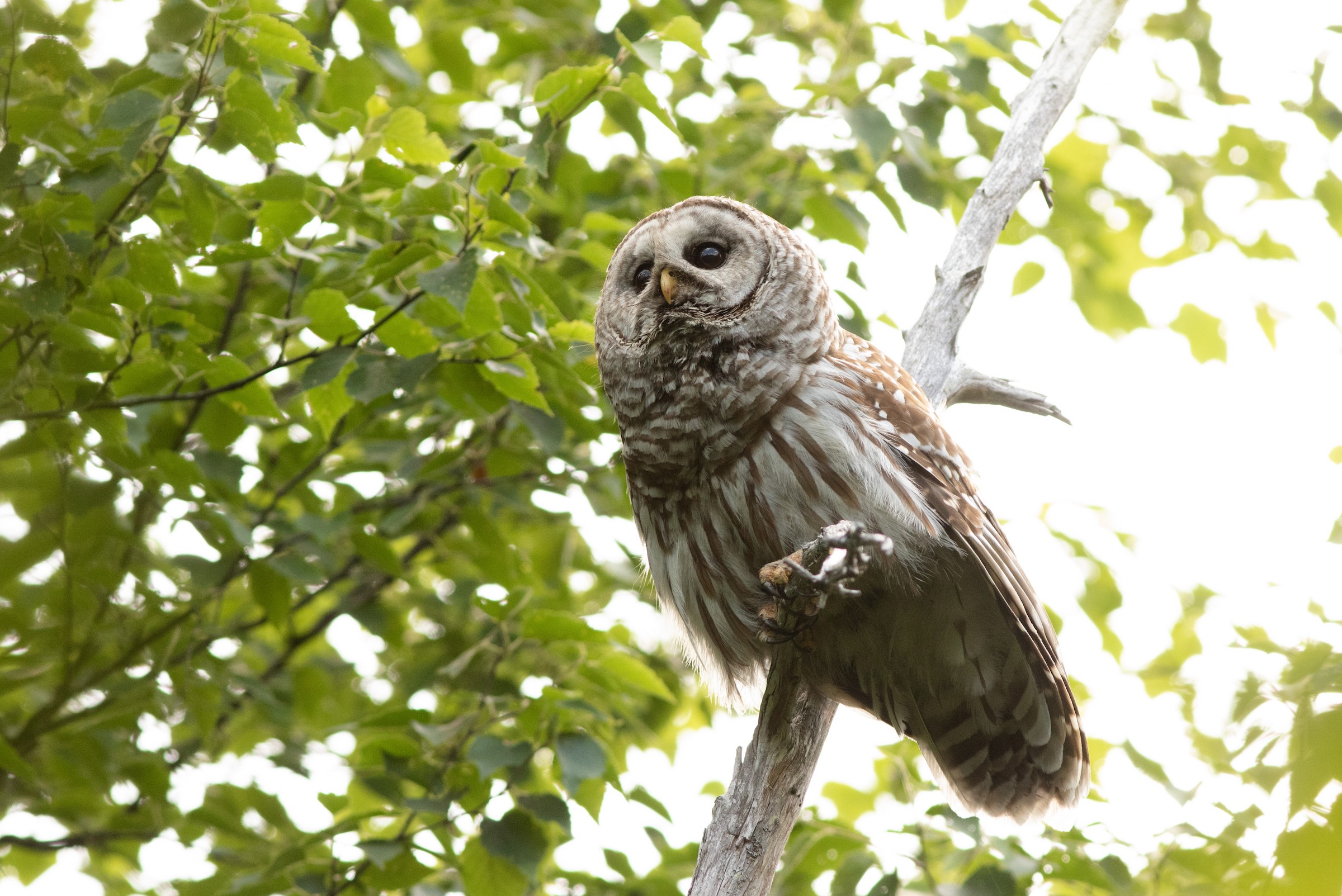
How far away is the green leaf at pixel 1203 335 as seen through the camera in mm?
4184

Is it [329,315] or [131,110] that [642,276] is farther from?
[131,110]

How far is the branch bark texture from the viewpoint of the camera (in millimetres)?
2189

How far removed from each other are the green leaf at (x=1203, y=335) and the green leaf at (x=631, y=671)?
2.66 meters

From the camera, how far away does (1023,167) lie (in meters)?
2.93

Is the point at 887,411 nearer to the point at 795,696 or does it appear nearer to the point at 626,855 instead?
the point at 795,696

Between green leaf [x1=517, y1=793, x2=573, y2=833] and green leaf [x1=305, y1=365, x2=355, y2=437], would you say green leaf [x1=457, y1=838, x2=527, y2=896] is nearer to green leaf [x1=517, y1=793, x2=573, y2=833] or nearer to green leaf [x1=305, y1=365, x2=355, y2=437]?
green leaf [x1=517, y1=793, x2=573, y2=833]

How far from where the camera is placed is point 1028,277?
418cm

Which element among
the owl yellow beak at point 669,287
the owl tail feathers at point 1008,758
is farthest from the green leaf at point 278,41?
the owl tail feathers at point 1008,758

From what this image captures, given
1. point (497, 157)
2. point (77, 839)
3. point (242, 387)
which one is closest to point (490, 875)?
point (242, 387)

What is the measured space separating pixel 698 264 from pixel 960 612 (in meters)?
1.17

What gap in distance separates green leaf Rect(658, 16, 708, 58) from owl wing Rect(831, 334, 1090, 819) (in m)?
0.87

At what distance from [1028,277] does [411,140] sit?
2582mm

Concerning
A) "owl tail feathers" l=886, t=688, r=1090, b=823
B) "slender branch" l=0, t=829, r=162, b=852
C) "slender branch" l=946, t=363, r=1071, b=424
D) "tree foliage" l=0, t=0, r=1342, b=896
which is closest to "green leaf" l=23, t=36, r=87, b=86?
"tree foliage" l=0, t=0, r=1342, b=896

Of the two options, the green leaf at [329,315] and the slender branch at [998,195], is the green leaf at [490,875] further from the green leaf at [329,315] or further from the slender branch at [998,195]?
the slender branch at [998,195]
